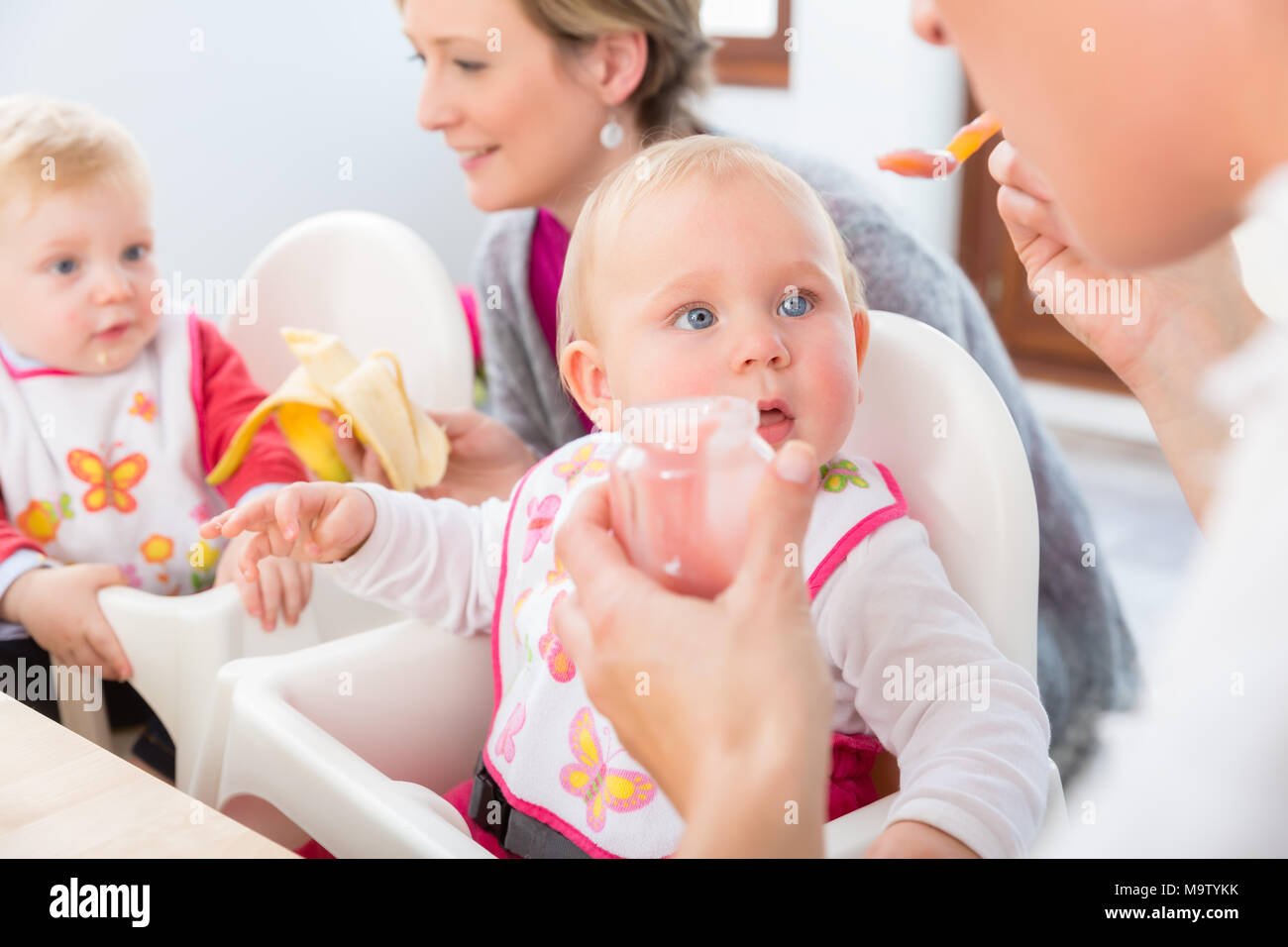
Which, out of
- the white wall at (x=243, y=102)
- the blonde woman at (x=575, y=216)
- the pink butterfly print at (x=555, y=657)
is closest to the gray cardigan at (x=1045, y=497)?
the blonde woman at (x=575, y=216)

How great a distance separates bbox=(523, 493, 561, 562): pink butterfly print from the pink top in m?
0.60

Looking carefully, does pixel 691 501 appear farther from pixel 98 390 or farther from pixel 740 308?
pixel 98 390

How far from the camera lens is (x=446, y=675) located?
1027 millimetres

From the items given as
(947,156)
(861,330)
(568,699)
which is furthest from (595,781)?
(947,156)

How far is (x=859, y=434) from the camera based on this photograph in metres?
0.96

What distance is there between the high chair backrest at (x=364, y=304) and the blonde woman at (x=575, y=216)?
11cm

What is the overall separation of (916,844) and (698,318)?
405 mm

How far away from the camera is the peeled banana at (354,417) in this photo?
1.25 meters

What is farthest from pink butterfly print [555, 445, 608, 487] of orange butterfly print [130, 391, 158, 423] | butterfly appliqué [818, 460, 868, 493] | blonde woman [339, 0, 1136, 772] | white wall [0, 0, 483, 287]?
white wall [0, 0, 483, 287]

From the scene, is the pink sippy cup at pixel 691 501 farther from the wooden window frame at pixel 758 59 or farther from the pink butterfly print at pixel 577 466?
the wooden window frame at pixel 758 59

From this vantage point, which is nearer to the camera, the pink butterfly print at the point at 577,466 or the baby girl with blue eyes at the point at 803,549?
the baby girl with blue eyes at the point at 803,549

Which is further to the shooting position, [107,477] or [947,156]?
[107,477]
